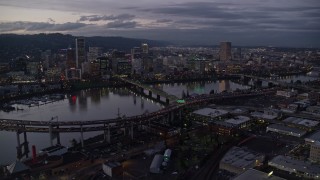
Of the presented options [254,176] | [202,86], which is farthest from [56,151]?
[202,86]

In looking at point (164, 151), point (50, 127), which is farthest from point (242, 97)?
point (50, 127)

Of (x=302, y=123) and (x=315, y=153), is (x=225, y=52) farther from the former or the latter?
(x=315, y=153)

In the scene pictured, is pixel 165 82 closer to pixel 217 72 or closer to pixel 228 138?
pixel 217 72

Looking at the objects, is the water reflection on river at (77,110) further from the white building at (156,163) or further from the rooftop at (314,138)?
the rooftop at (314,138)

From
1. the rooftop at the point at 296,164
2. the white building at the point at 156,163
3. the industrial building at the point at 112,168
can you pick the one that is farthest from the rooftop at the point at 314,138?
the industrial building at the point at 112,168

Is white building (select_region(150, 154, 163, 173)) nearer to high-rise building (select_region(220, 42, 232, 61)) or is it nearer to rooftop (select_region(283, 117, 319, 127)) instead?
rooftop (select_region(283, 117, 319, 127))

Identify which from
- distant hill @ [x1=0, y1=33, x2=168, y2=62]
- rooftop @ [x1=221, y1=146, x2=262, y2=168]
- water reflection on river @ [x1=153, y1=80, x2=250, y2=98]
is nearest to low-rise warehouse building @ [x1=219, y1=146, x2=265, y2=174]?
rooftop @ [x1=221, y1=146, x2=262, y2=168]

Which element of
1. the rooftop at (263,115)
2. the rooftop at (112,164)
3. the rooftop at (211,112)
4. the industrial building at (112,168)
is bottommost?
the industrial building at (112,168)
